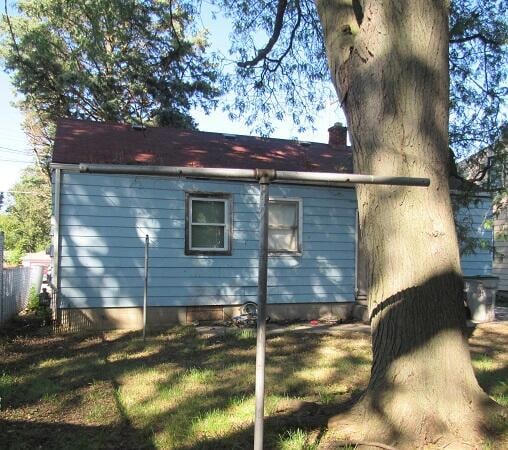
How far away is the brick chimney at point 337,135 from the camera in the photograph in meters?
14.5

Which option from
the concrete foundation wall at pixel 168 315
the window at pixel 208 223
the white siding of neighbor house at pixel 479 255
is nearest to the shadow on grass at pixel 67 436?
the concrete foundation wall at pixel 168 315

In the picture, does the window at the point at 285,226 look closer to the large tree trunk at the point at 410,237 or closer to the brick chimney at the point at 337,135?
the brick chimney at the point at 337,135

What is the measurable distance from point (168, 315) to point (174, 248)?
4.31ft

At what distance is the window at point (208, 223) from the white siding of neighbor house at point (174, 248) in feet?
0.48

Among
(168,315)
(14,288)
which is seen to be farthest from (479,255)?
(14,288)

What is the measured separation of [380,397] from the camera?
379 centimetres

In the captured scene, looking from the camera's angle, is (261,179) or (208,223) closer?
(261,179)

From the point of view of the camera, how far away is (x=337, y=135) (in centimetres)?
1457

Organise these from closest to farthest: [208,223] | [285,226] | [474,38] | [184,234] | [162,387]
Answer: [162,387], [474,38], [184,234], [208,223], [285,226]

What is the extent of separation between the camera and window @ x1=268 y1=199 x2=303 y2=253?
1105 centimetres

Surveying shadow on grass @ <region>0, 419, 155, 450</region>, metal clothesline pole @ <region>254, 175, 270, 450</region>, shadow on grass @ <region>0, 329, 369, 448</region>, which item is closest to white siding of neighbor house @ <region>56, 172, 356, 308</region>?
shadow on grass @ <region>0, 329, 369, 448</region>

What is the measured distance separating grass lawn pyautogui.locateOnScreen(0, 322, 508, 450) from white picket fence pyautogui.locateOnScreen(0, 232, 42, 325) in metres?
0.84

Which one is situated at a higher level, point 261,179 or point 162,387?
point 261,179

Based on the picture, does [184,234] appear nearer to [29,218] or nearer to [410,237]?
[410,237]
